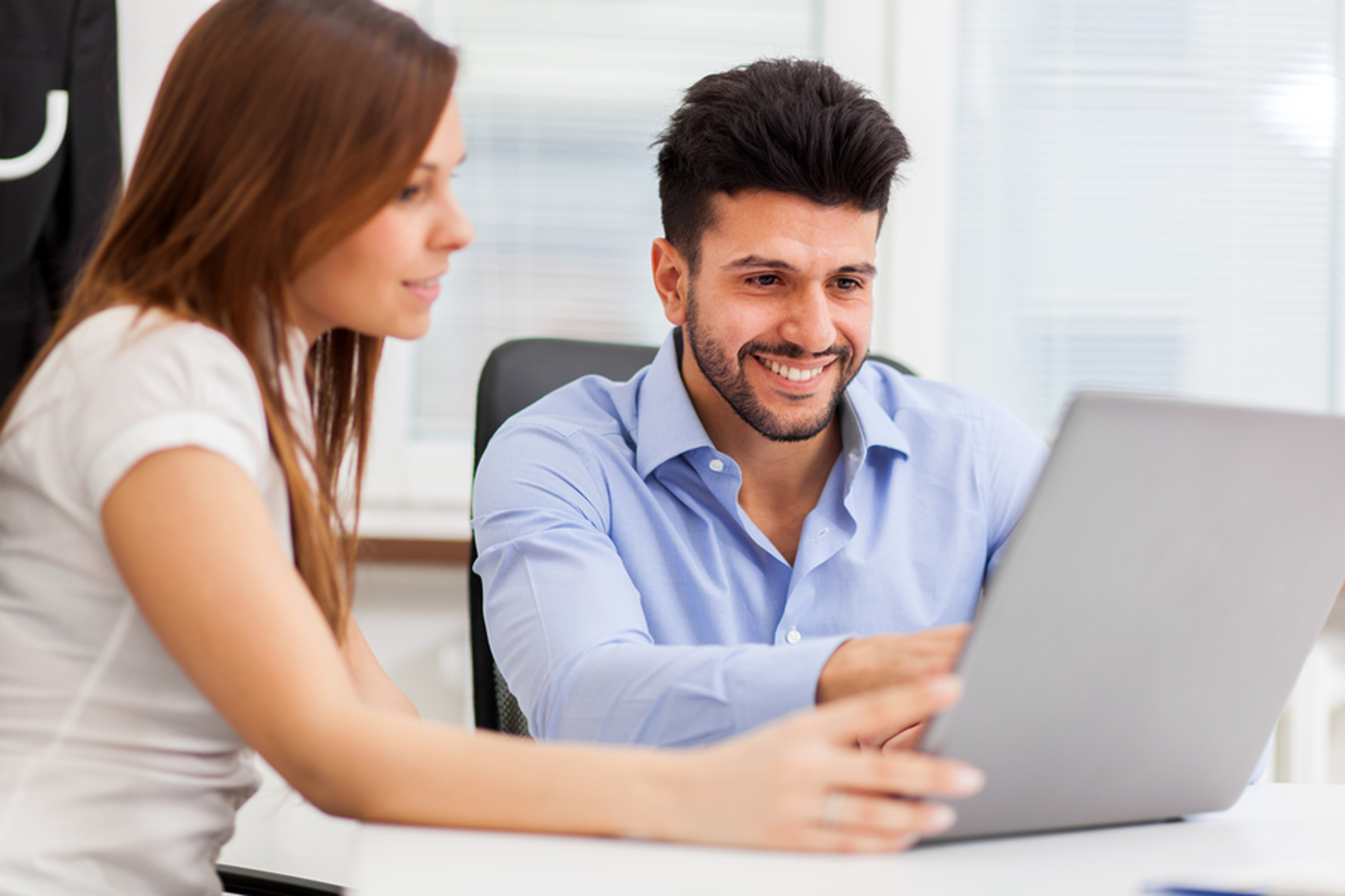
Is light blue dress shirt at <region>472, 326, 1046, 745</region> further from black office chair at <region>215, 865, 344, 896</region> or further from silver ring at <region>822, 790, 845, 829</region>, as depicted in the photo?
silver ring at <region>822, 790, 845, 829</region>

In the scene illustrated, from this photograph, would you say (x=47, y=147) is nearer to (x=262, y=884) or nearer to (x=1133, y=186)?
(x=262, y=884)

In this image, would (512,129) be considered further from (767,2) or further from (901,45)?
(901,45)

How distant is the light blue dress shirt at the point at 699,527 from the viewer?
3.21 feet

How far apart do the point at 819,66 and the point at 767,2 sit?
663 mm

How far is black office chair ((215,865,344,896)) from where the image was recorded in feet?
2.64

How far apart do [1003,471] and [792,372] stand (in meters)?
0.28

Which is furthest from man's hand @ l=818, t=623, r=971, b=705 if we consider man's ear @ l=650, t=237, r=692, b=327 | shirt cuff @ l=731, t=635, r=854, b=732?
man's ear @ l=650, t=237, r=692, b=327

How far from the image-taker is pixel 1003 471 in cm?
130

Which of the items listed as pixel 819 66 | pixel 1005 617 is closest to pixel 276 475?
pixel 1005 617

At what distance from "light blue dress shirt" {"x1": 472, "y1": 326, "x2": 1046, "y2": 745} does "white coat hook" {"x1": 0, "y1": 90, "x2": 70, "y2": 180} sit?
2.68 ft

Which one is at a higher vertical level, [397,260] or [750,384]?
[397,260]

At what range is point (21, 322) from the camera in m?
1.51

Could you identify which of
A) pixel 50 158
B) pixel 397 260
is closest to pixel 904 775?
pixel 397 260

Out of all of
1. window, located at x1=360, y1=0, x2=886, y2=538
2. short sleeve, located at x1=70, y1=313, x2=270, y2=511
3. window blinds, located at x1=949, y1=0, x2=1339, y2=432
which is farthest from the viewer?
window blinds, located at x1=949, y1=0, x2=1339, y2=432
